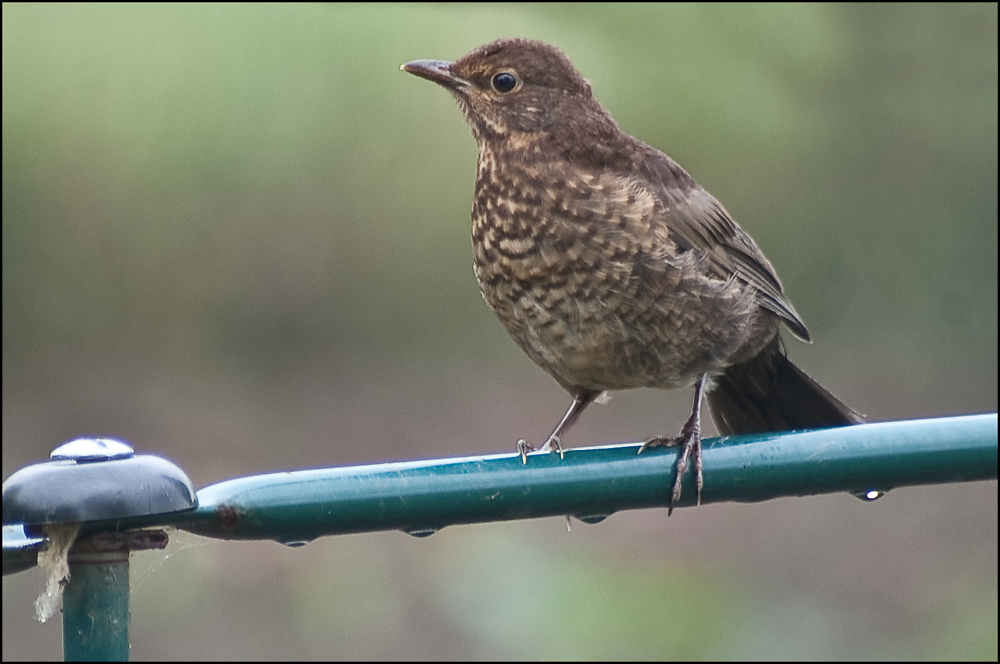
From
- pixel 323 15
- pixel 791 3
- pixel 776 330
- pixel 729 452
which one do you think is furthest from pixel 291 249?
pixel 729 452

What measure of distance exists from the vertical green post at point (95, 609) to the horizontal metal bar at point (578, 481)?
0.11 metres

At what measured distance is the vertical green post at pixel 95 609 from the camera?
1.79m

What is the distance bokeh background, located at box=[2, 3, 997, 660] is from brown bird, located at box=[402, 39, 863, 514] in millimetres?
2588

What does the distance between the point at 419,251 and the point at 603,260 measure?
13.7 ft

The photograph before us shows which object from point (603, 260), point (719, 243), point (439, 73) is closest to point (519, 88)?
point (439, 73)

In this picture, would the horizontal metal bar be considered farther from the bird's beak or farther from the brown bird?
the bird's beak

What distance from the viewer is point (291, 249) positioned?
24.2 ft

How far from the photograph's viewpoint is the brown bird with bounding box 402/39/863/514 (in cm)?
332

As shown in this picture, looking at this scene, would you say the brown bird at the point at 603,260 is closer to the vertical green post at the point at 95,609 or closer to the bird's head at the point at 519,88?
the bird's head at the point at 519,88

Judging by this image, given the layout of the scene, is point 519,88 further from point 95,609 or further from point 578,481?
point 95,609

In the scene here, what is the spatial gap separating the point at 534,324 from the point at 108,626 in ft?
5.65

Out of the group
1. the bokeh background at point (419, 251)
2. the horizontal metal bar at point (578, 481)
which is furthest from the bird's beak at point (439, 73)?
the bokeh background at point (419, 251)

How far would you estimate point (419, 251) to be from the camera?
742cm

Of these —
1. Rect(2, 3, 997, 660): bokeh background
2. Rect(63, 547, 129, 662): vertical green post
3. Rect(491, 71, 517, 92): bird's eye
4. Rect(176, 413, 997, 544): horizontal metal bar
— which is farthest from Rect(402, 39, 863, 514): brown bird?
Rect(2, 3, 997, 660): bokeh background
